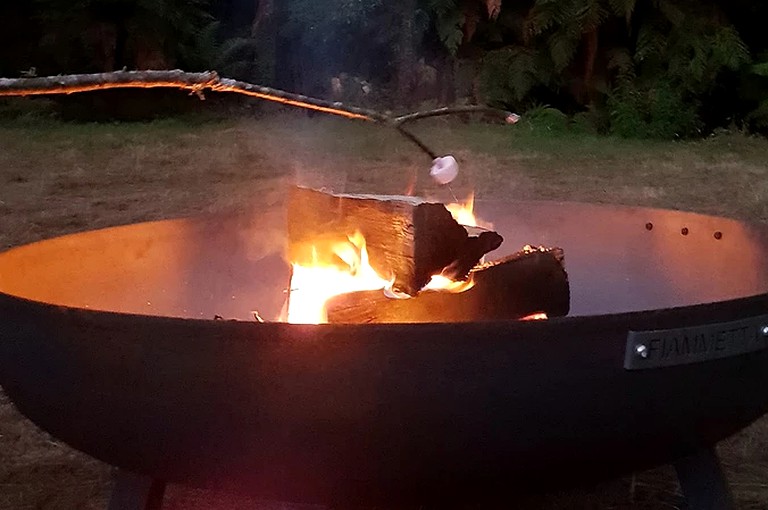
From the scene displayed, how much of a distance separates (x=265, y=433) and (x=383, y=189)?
198 cm

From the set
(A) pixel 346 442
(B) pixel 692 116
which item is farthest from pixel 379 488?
(B) pixel 692 116

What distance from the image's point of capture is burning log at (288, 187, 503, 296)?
1.12 m

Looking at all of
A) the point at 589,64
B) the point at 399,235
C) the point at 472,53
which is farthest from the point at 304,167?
the point at 399,235

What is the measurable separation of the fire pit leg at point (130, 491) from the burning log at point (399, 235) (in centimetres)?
34

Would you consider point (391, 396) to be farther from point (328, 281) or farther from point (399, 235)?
point (328, 281)

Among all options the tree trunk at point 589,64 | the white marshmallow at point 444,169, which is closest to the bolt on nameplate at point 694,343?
the white marshmallow at point 444,169

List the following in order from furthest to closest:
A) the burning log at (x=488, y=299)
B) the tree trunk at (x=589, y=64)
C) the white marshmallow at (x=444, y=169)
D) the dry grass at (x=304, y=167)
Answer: the tree trunk at (x=589, y=64) → the dry grass at (x=304, y=167) → the white marshmallow at (x=444, y=169) → the burning log at (x=488, y=299)

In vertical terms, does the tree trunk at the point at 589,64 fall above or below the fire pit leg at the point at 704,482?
above

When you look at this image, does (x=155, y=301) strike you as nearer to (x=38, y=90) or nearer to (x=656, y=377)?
(x=38, y=90)

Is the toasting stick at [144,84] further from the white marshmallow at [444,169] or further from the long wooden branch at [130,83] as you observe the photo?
the white marshmallow at [444,169]

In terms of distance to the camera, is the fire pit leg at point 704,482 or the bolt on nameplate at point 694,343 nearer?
the bolt on nameplate at point 694,343

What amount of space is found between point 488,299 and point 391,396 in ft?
1.11

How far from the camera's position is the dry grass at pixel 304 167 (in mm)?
2658

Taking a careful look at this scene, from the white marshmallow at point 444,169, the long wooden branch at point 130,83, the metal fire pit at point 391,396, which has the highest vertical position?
the long wooden branch at point 130,83
